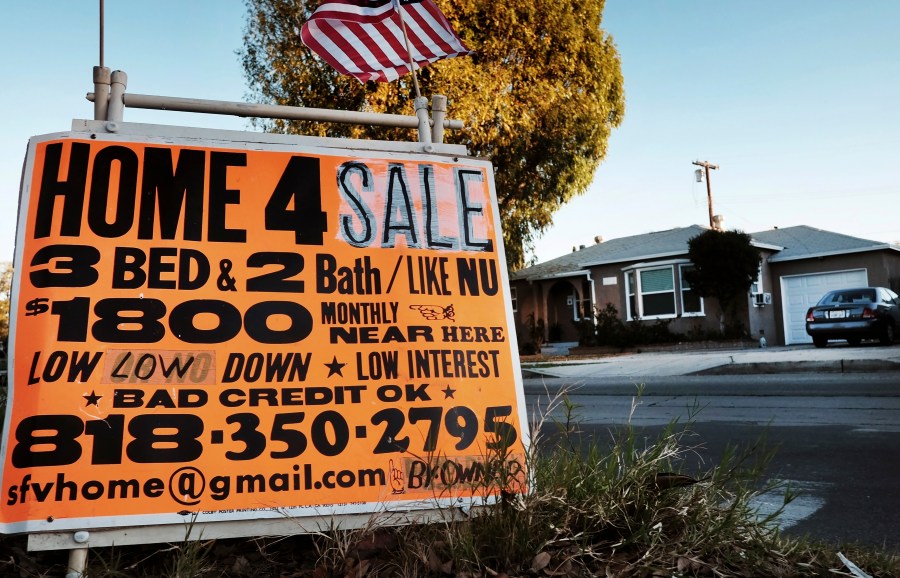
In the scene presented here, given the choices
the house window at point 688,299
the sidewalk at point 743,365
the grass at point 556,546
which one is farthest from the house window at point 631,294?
the grass at point 556,546

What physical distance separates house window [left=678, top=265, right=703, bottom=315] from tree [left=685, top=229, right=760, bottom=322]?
1045 mm

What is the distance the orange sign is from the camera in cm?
238

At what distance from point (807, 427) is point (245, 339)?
632 cm

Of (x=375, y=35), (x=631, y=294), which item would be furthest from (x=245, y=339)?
(x=631, y=294)

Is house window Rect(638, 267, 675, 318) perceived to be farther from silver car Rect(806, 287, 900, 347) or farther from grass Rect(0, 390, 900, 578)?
grass Rect(0, 390, 900, 578)

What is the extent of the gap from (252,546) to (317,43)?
8.69 feet

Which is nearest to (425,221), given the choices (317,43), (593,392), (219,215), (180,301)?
(219,215)

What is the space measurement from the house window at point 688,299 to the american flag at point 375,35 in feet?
75.1

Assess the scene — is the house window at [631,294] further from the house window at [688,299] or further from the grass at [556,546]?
the grass at [556,546]

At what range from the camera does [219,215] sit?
9.03 feet

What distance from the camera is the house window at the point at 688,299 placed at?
25344 mm

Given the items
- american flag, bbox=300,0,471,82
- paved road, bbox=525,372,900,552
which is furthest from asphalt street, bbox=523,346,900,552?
american flag, bbox=300,0,471,82

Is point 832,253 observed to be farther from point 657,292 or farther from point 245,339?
point 245,339

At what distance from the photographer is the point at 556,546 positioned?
2447 mm
